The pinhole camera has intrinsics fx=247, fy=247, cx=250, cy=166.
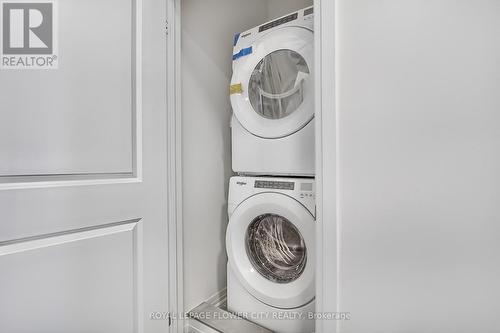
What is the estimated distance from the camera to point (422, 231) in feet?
2.25

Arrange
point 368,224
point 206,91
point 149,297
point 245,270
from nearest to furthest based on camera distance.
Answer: point 368,224
point 149,297
point 245,270
point 206,91

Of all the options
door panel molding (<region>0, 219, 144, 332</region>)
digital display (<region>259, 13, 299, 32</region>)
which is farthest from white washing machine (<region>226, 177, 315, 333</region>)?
digital display (<region>259, 13, 299, 32</region>)

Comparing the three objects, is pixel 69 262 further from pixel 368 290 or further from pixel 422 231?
pixel 422 231

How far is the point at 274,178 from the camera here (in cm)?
119

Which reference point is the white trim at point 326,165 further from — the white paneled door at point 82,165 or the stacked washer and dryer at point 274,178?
the white paneled door at point 82,165

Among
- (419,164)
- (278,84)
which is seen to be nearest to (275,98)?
(278,84)

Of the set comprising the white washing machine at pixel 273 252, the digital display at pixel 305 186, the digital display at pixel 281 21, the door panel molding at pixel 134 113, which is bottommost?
the white washing machine at pixel 273 252

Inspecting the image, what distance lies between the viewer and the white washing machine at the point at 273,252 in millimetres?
1075

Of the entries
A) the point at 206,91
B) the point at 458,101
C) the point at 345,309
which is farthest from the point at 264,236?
the point at 458,101

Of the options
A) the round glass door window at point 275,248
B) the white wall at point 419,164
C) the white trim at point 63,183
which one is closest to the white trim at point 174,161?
the white trim at point 63,183

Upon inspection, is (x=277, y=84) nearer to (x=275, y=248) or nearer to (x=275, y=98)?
(x=275, y=98)

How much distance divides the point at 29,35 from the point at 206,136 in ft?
2.77

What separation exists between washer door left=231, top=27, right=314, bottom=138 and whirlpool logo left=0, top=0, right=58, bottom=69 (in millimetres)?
760

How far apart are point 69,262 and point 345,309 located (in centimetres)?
90
